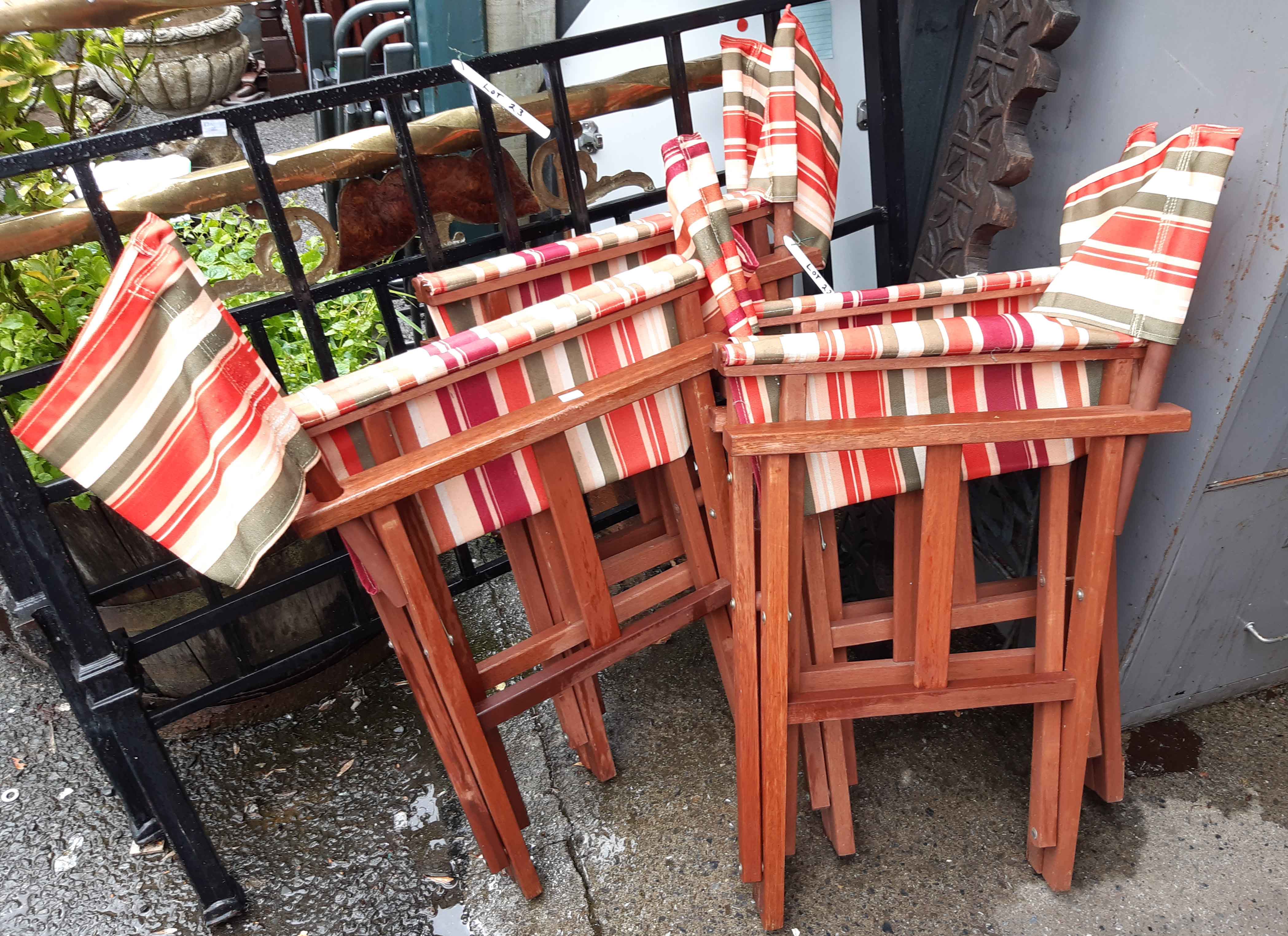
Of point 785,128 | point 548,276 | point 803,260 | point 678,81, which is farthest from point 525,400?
point 678,81

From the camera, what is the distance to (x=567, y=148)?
183cm

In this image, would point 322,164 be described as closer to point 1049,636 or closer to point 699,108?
point 1049,636

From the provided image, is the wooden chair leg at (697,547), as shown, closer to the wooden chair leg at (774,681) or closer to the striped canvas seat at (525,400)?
the striped canvas seat at (525,400)

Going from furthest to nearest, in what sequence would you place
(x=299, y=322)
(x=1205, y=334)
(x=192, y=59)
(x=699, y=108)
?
(x=192, y=59)
(x=699, y=108)
(x=299, y=322)
(x=1205, y=334)

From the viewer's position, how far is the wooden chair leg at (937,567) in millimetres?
1424

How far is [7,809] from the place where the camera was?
2.26 meters

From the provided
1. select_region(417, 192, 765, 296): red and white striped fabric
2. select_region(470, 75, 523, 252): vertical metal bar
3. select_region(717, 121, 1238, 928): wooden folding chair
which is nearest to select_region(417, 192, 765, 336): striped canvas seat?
select_region(417, 192, 765, 296): red and white striped fabric

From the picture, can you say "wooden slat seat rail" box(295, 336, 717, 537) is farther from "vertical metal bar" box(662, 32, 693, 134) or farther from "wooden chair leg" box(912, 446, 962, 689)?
"vertical metal bar" box(662, 32, 693, 134)

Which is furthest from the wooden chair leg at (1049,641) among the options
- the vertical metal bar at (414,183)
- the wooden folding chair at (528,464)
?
the vertical metal bar at (414,183)

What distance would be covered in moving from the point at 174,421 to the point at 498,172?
2.86ft

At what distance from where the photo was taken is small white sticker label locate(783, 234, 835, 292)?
5.61 feet

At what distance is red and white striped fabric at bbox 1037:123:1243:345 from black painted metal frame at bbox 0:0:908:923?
0.68m

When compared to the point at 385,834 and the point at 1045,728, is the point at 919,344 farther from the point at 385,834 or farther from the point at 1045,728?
the point at 385,834

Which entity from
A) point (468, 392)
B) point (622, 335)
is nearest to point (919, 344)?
point (622, 335)
